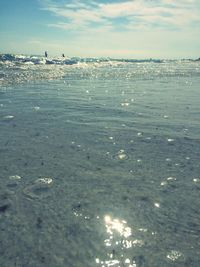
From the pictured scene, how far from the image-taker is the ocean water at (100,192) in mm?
3734

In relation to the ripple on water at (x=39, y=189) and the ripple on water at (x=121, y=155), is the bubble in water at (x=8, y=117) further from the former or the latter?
the ripple on water at (x=39, y=189)

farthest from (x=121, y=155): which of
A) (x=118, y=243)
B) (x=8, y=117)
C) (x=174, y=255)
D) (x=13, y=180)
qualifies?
(x=8, y=117)

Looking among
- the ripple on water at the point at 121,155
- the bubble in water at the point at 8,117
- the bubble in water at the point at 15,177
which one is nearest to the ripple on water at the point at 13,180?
the bubble in water at the point at 15,177

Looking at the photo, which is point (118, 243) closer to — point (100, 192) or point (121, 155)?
point (100, 192)

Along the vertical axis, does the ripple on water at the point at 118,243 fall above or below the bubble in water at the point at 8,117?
below

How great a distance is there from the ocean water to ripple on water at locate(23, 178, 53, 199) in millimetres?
16

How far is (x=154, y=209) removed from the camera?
466 centimetres

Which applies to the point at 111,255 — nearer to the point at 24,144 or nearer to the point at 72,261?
the point at 72,261

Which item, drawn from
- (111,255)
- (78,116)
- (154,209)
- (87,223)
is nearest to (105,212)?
(87,223)

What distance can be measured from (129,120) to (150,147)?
3.05 metres

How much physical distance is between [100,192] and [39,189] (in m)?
1.01

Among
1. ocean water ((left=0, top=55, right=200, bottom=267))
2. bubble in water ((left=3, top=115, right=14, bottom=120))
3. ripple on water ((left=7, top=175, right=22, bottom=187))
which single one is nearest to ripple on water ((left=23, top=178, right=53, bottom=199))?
ocean water ((left=0, top=55, right=200, bottom=267))

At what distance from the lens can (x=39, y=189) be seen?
17.5 ft

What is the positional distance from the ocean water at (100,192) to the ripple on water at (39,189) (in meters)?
0.02
